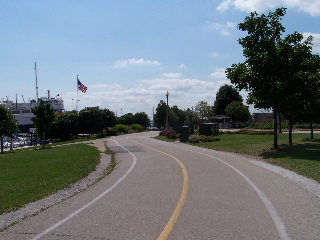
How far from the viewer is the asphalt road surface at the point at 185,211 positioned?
657 centimetres

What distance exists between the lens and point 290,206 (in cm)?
859

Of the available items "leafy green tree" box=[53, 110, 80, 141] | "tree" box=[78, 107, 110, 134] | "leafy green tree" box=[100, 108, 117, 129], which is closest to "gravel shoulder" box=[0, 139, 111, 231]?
"tree" box=[78, 107, 110, 134]

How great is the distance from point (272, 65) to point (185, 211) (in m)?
16.2

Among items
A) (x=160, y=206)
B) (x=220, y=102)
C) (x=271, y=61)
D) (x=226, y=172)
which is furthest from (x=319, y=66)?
(x=220, y=102)

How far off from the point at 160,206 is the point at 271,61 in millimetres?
15802

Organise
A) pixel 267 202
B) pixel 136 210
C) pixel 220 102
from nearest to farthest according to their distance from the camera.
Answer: pixel 136 210
pixel 267 202
pixel 220 102

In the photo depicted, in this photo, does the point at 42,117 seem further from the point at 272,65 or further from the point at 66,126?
the point at 272,65

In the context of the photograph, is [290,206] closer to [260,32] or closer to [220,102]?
[260,32]

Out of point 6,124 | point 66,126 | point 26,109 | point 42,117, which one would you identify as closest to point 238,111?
point 66,126

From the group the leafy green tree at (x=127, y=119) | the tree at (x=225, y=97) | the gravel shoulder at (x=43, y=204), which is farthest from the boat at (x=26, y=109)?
the gravel shoulder at (x=43, y=204)

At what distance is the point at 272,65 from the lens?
22.3 m

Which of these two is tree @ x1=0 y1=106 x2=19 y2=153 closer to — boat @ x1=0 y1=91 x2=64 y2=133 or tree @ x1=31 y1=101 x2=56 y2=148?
tree @ x1=31 y1=101 x2=56 y2=148

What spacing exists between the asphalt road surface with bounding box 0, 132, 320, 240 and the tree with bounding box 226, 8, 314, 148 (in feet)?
34.4

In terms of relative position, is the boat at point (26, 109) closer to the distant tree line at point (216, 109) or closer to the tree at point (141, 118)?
the tree at point (141, 118)
